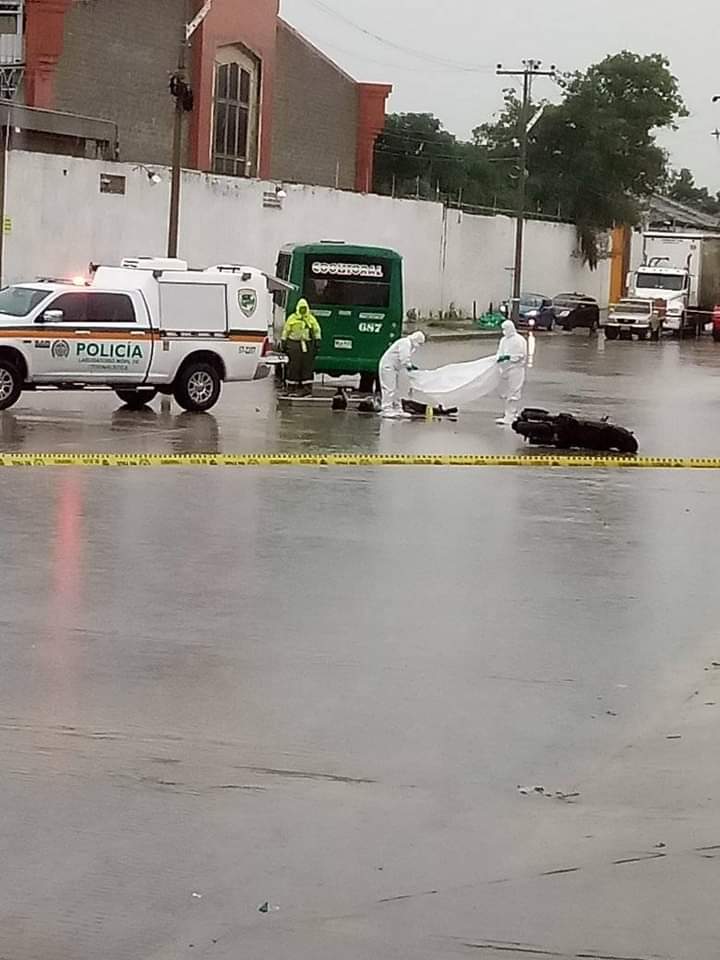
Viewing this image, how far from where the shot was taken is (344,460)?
65.5 feet

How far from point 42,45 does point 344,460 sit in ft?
120

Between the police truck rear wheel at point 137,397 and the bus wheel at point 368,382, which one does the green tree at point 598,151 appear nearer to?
the bus wheel at point 368,382

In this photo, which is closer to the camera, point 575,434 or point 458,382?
point 575,434

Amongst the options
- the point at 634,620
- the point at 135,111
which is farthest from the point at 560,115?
the point at 634,620

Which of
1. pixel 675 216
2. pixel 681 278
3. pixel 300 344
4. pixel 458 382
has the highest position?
pixel 675 216

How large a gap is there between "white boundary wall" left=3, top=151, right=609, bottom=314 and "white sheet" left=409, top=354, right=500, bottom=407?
68.8ft

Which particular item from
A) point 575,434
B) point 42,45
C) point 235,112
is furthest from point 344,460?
point 235,112

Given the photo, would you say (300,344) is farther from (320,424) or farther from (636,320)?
(636,320)

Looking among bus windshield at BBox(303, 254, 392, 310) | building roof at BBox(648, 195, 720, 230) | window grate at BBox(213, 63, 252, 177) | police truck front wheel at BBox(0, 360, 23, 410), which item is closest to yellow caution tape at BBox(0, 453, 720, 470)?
police truck front wheel at BBox(0, 360, 23, 410)

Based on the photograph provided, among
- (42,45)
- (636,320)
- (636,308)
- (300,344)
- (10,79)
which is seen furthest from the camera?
(636,308)

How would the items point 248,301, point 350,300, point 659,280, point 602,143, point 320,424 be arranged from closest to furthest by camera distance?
1. point 320,424
2. point 248,301
3. point 350,300
4. point 659,280
5. point 602,143

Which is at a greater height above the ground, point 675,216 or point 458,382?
point 675,216

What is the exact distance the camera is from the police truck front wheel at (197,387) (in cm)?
2553

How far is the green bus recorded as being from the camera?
103 feet
